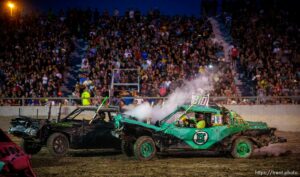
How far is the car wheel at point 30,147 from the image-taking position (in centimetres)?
1254

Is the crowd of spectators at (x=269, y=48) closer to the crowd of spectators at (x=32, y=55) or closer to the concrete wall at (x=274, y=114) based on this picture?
the concrete wall at (x=274, y=114)

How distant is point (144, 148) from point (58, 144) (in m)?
2.60

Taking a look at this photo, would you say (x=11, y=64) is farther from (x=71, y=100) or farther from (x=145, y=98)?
(x=145, y=98)

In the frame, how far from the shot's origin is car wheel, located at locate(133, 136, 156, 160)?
11.0 metres

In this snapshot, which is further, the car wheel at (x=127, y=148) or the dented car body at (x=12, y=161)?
the car wheel at (x=127, y=148)

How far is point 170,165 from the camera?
1027 cm

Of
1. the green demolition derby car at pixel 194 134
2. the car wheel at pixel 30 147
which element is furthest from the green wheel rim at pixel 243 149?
the car wheel at pixel 30 147

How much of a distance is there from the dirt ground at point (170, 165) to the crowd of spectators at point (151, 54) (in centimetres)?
823

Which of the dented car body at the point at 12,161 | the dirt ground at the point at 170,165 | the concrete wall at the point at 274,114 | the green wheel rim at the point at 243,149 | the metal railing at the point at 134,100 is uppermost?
the metal railing at the point at 134,100

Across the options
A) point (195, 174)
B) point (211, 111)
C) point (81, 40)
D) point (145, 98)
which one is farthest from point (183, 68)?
point (195, 174)

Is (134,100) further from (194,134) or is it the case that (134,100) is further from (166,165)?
(166,165)

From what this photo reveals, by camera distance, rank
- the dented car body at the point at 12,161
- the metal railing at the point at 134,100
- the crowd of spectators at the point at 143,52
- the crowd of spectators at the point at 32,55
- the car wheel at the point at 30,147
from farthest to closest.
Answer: the crowd of spectators at the point at 32,55, the crowd of spectators at the point at 143,52, the metal railing at the point at 134,100, the car wheel at the point at 30,147, the dented car body at the point at 12,161

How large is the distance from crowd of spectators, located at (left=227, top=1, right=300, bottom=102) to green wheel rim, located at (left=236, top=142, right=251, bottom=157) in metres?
8.07

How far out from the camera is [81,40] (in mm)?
27109
